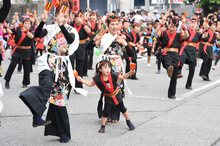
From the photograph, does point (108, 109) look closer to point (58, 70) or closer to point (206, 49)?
point (58, 70)

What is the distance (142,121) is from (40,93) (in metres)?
2.21

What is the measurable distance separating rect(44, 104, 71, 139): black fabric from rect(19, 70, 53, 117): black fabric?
0.41 m

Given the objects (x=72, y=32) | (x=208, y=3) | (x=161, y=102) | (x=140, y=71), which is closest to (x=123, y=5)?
(x=208, y=3)

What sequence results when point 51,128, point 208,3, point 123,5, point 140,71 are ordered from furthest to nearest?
point 123,5, point 208,3, point 140,71, point 51,128

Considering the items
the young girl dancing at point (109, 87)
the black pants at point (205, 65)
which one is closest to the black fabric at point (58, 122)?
the young girl dancing at point (109, 87)

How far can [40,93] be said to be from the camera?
451cm

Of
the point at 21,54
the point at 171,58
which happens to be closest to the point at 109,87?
the point at 171,58

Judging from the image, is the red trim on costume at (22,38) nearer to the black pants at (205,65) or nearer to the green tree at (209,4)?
the black pants at (205,65)

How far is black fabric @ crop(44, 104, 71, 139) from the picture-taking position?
493 centimetres

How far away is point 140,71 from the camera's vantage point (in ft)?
42.1

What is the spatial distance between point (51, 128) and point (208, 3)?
20.9m

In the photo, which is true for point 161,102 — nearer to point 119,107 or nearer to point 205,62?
point 119,107

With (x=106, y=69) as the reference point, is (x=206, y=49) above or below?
below

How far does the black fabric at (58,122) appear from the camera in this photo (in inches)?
194
